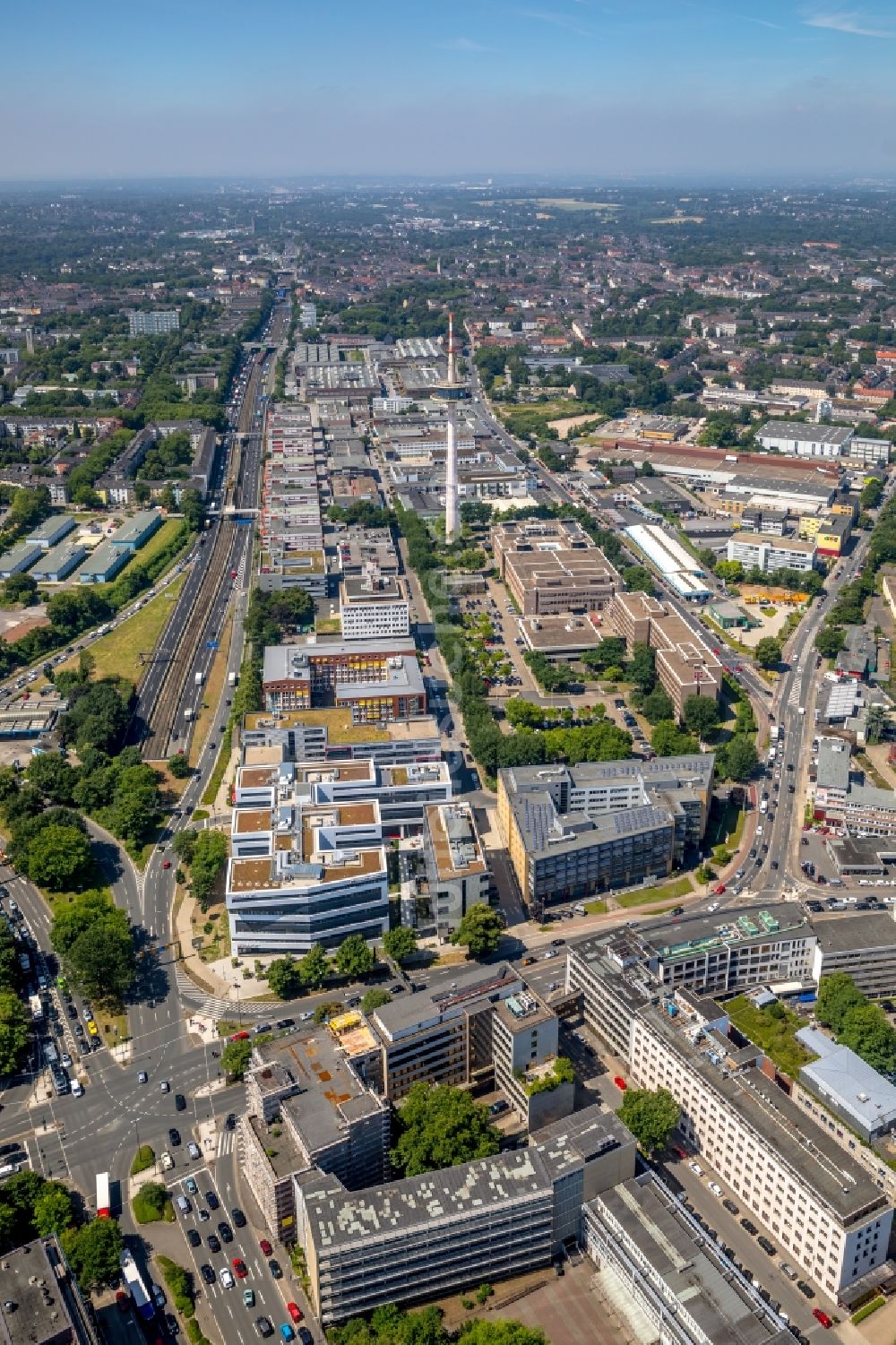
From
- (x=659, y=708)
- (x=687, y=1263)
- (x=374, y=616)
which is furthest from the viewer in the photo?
(x=374, y=616)

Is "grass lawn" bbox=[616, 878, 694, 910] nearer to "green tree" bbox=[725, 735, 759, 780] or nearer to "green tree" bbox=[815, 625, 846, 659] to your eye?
"green tree" bbox=[725, 735, 759, 780]

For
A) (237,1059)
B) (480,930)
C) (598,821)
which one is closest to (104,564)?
(598,821)

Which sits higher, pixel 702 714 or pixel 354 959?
pixel 702 714

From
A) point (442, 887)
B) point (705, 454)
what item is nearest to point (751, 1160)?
point (442, 887)

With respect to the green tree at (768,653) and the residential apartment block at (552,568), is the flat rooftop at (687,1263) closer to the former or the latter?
the green tree at (768,653)

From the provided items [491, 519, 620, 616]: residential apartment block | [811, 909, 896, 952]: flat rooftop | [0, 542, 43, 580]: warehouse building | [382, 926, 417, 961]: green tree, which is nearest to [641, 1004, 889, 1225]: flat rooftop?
[811, 909, 896, 952]: flat rooftop

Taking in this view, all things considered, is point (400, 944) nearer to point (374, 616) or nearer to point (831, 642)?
point (374, 616)

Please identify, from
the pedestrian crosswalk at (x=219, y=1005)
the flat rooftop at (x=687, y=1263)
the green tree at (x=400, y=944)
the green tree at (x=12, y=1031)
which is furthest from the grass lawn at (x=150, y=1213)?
the flat rooftop at (x=687, y=1263)
